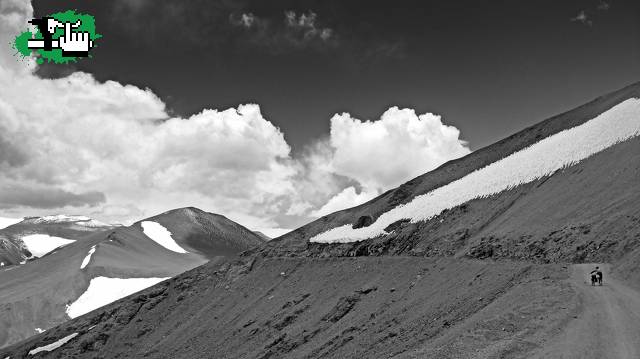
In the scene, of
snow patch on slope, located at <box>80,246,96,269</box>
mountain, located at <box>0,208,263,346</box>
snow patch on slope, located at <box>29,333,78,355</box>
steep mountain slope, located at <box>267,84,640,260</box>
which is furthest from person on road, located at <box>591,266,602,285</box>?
snow patch on slope, located at <box>80,246,96,269</box>

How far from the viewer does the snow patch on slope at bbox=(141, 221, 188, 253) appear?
514 feet

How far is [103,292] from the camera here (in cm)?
9762

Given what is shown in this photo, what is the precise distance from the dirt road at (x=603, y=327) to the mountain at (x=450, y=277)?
7cm

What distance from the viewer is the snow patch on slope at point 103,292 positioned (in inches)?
3683

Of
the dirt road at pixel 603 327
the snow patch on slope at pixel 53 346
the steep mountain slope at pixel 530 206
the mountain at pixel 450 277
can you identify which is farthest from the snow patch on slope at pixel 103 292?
the dirt road at pixel 603 327

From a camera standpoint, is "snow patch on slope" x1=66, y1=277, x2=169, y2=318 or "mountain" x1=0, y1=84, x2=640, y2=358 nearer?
"mountain" x1=0, y1=84, x2=640, y2=358

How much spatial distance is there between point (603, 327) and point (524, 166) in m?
29.7

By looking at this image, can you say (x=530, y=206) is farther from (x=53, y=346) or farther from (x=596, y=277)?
(x=53, y=346)

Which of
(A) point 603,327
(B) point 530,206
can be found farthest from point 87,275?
(A) point 603,327

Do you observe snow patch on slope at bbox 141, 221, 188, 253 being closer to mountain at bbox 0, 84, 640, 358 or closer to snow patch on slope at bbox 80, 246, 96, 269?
snow patch on slope at bbox 80, 246, 96, 269

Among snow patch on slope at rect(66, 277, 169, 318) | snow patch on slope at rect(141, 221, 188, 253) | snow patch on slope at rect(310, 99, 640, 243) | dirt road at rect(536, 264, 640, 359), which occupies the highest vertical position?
snow patch on slope at rect(141, 221, 188, 253)

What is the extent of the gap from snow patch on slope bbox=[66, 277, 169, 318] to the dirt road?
93835 mm

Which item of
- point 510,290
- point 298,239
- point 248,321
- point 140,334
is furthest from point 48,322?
point 510,290

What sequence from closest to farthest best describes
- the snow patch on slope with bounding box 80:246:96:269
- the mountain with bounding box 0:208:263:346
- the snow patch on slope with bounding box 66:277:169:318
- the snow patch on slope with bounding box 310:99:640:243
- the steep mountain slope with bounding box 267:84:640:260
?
the steep mountain slope with bounding box 267:84:640:260
the snow patch on slope with bounding box 310:99:640:243
the mountain with bounding box 0:208:263:346
the snow patch on slope with bounding box 66:277:169:318
the snow patch on slope with bounding box 80:246:96:269
